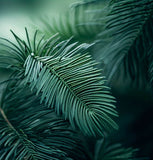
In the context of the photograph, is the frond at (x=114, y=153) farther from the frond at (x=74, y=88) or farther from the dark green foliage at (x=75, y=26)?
the dark green foliage at (x=75, y=26)

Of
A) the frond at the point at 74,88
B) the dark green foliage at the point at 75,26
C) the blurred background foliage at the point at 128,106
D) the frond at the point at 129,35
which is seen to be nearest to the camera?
the frond at the point at 74,88

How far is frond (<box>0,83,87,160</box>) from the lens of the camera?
19.1 inches

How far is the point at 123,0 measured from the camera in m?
0.59

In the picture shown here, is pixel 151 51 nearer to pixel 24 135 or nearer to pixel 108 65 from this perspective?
pixel 108 65

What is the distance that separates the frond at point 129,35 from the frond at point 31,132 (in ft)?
0.74

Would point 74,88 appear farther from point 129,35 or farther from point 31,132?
point 129,35

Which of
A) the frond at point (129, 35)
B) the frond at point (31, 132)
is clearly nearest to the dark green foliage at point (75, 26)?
the frond at point (129, 35)

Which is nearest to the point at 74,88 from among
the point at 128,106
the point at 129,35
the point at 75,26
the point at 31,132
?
the point at 31,132

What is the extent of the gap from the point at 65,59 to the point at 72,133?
0.19 m

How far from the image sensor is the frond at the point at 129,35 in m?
0.59

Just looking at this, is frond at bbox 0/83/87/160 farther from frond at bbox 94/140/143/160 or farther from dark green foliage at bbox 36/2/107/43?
dark green foliage at bbox 36/2/107/43

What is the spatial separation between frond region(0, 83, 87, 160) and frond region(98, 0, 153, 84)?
225 millimetres

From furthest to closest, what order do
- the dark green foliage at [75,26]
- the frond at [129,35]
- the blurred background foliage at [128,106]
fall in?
the blurred background foliage at [128,106], the dark green foliage at [75,26], the frond at [129,35]

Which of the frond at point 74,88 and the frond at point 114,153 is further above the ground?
the frond at point 74,88
